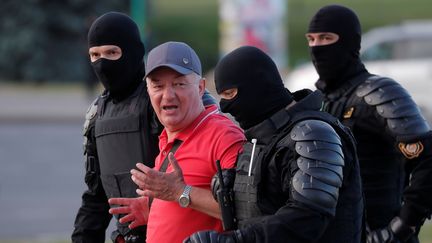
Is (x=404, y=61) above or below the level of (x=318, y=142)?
below

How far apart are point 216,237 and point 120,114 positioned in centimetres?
136

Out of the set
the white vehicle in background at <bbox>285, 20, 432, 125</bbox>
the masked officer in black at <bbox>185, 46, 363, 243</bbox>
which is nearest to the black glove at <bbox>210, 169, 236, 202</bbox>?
the masked officer in black at <bbox>185, 46, 363, 243</bbox>

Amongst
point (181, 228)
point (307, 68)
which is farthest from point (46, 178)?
point (181, 228)

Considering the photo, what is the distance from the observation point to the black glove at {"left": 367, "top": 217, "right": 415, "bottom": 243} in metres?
5.15

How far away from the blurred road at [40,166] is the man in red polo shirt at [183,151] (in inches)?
223

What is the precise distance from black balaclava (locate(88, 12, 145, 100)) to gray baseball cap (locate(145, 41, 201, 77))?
0.76 m

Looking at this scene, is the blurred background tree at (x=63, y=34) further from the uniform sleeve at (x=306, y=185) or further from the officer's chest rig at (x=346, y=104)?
the uniform sleeve at (x=306, y=185)

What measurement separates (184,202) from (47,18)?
31752mm

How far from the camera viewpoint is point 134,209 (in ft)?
14.7

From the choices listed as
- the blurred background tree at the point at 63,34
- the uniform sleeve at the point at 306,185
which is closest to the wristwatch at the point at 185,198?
the uniform sleeve at the point at 306,185

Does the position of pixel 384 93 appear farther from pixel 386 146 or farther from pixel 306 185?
pixel 306 185

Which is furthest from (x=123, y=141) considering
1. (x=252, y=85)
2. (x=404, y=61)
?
(x=404, y=61)

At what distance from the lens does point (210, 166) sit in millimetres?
4035

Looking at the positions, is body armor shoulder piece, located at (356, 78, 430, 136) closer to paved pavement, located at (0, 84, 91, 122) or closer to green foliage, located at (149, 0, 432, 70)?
paved pavement, located at (0, 84, 91, 122)
